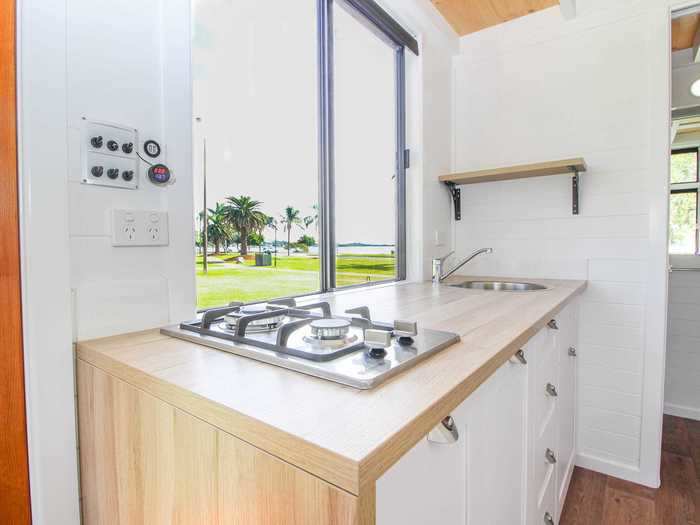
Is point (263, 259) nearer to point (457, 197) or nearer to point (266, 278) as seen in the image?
point (266, 278)

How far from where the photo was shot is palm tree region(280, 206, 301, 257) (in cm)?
152

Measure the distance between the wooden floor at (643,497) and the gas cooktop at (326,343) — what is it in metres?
1.44

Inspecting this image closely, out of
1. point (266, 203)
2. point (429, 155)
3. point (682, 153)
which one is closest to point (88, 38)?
point (266, 203)

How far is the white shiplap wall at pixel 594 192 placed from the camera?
180 centimetres

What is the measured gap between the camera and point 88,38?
815 millimetres

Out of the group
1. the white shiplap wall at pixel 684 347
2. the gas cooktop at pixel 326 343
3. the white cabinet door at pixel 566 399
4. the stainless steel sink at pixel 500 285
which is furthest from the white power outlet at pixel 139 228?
the white shiplap wall at pixel 684 347

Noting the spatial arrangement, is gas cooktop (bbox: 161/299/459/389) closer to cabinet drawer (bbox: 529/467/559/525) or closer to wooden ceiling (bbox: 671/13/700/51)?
cabinet drawer (bbox: 529/467/559/525)

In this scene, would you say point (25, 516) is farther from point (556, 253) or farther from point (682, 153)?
point (682, 153)

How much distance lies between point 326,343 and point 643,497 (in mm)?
1908

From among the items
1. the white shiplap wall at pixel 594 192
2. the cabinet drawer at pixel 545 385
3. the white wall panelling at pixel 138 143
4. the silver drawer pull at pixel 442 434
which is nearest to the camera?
the silver drawer pull at pixel 442 434

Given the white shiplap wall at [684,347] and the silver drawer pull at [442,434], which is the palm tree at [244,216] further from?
the white shiplap wall at [684,347]

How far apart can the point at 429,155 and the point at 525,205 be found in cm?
60

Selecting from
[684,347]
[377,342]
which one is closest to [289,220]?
[377,342]

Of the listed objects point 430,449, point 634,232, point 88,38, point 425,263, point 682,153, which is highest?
point 682,153
